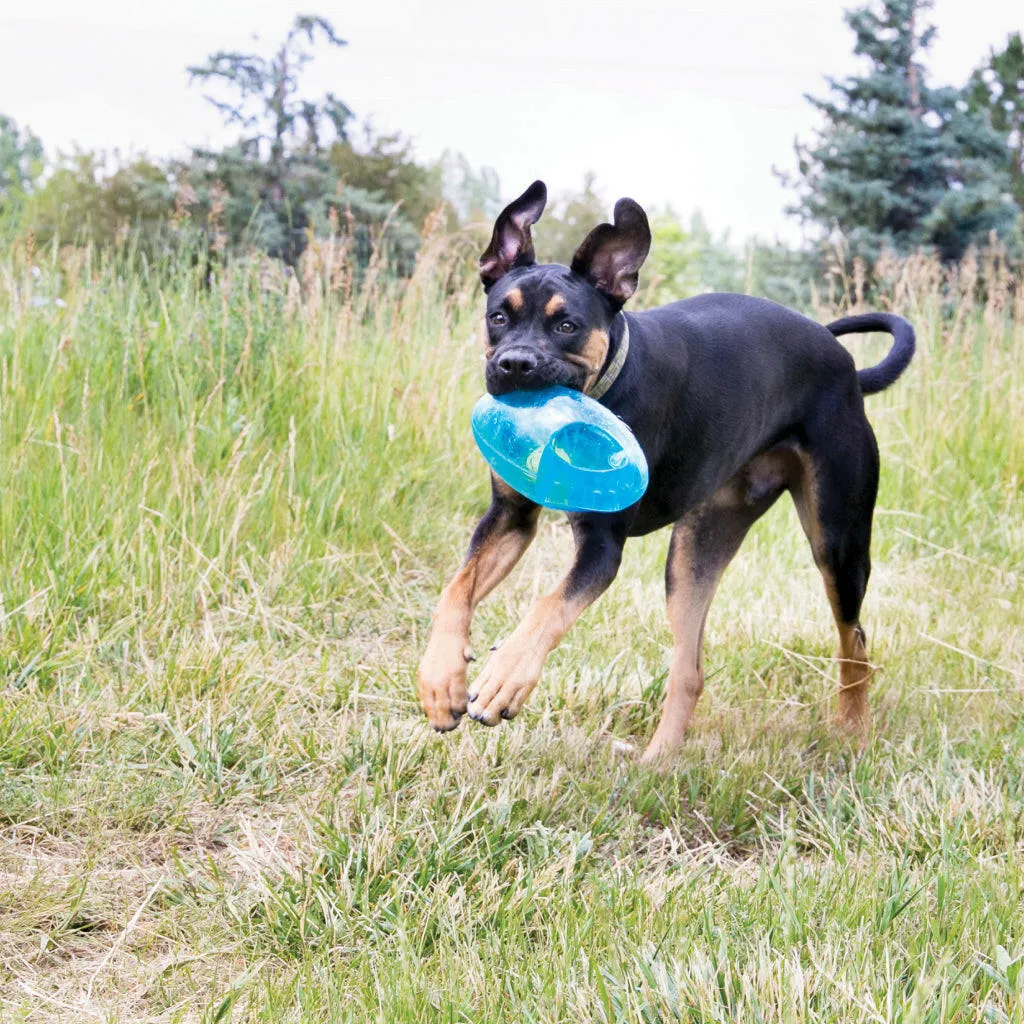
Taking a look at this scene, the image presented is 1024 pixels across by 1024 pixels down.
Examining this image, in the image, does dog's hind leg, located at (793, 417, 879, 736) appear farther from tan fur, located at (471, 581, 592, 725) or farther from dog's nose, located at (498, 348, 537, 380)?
dog's nose, located at (498, 348, 537, 380)

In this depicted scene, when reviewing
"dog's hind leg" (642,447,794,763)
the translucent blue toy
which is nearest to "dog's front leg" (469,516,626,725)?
the translucent blue toy

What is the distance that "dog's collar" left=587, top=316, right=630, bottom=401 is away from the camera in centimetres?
339

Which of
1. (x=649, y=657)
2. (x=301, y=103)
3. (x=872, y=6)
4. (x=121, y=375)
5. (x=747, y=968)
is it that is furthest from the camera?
(x=872, y=6)

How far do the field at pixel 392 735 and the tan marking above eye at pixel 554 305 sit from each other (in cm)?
126

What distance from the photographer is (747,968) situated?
2223 millimetres

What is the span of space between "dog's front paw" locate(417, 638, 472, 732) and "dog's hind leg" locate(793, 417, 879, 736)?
5.54ft

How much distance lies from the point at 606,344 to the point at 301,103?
1584 cm

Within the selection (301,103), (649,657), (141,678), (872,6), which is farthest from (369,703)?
(872,6)

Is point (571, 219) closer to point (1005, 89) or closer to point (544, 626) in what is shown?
point (1005, 89)

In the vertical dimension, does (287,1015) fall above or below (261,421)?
below

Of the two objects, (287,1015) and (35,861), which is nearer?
(287,1015)

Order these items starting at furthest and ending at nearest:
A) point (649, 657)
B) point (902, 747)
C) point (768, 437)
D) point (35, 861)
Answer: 1. point (649, 657)
2. point (768, 437)
3. point (902, 747)
4. point (35, 861)

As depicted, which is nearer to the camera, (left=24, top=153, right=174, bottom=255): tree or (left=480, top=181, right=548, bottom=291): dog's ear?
(left=480, top=181, right=548, bottom=291): dog's ear

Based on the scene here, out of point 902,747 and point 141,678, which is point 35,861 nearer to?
point 141,678
